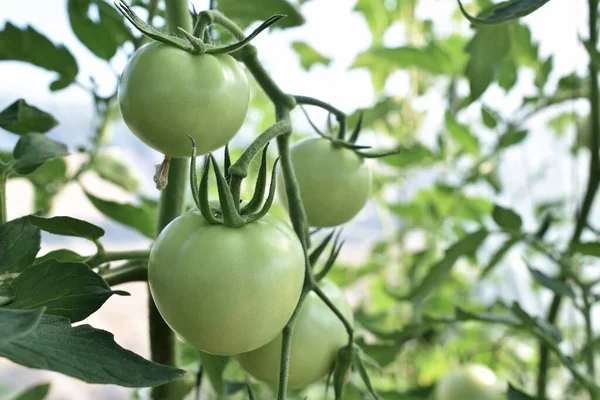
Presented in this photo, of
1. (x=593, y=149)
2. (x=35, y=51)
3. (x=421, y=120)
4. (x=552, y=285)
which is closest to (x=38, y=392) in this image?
(x=35, y=51)

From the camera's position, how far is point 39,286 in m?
0.27

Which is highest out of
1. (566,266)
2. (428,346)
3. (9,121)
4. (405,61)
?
(9,121)

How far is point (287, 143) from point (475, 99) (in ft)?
0.77

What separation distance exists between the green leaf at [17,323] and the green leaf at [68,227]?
0.33 feet

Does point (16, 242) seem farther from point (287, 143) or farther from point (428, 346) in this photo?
point (428, 346)

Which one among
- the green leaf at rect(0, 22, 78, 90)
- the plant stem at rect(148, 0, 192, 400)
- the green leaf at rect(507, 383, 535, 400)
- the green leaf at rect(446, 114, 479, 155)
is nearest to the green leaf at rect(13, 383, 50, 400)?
the plant stem at rect(148, 0, 192, 400)

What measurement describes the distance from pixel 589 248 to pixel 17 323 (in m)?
0.39

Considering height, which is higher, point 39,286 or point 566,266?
point 39,286

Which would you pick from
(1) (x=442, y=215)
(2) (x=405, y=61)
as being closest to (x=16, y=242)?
(2) (x=405, y=61)

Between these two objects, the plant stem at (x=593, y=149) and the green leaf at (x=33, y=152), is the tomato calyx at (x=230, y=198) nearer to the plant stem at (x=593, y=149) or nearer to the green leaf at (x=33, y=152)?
the green leaf at (x=33, y=152)

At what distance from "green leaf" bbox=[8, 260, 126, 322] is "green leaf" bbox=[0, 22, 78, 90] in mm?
236

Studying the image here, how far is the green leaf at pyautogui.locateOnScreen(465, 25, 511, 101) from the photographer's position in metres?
0.48

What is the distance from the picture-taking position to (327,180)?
1.31ft

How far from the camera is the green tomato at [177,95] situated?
28 centimetres
